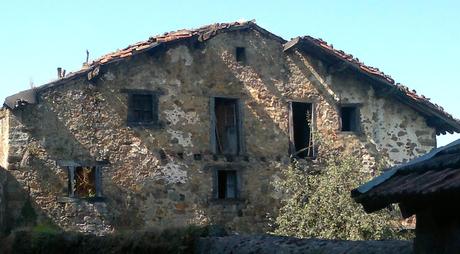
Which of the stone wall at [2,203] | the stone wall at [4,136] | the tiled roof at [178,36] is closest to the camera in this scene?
the stone wall at [2,203]

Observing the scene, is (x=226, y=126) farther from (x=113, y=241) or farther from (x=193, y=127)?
(x=113, y=241)

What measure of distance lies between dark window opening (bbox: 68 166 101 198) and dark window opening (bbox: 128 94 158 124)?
4.97ft

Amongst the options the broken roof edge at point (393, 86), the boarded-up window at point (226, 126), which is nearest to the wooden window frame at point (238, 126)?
the boarded-up window at point (226, 126)

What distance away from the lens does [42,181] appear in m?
15.1

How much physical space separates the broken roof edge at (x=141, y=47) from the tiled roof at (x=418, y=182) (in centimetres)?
1199

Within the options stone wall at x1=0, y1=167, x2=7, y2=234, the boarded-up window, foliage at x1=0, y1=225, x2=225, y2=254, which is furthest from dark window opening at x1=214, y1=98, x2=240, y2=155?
foliage at x1=0, y1=225, x2=225, y2=254

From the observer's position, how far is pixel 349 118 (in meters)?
18.5

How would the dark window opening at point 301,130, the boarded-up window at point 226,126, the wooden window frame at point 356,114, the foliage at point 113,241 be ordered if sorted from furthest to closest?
the wooden window frame at point 356,114, the dark window opening at point 301,130, the boarded-up window at point 226,126, the foliage at point 113,241

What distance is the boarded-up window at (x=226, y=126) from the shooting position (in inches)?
668

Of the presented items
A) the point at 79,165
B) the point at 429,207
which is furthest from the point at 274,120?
the point at 429,207

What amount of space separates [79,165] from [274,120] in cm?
479

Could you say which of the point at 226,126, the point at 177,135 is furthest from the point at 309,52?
the point at 177,135

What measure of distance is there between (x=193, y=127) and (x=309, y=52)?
3626mm

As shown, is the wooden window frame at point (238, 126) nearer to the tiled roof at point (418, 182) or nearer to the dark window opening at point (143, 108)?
the dark window opening at point (143, 108)
